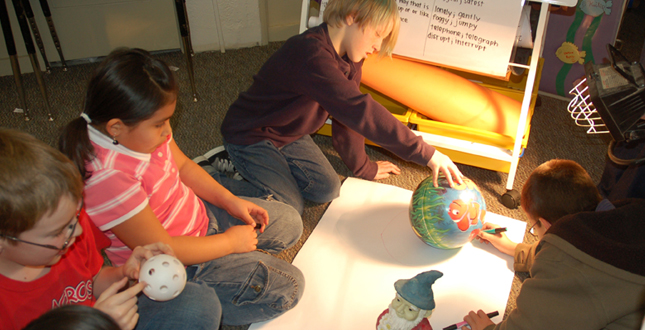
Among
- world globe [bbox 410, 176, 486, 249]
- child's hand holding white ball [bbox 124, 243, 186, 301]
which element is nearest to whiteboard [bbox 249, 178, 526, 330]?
world globe [bbox 410, 176, 486, 249]

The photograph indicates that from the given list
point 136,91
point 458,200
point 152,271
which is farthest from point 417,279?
point 136,91

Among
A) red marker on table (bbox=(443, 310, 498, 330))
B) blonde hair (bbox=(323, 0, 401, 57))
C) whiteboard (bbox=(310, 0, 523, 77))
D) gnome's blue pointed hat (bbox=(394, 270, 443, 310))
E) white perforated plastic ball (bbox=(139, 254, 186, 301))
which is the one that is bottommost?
red marker on table (bbox=(443, 310, 498, 330))

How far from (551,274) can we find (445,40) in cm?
122

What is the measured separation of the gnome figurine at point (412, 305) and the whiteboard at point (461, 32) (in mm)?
1194

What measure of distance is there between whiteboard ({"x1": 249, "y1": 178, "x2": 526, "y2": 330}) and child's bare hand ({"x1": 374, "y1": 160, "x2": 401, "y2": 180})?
169mm

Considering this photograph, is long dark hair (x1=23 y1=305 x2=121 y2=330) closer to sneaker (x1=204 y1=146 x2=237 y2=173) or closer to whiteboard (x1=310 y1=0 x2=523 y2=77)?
sneaker (x1=204 y1=146 x2=237 y2=173)

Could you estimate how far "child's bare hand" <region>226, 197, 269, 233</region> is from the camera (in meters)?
1.65

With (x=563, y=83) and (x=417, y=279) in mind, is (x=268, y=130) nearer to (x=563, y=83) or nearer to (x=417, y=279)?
(x=417, y=279)

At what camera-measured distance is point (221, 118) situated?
270 centimetres

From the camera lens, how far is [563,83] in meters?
2.88

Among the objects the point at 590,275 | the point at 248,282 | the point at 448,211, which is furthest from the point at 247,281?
the point at 590,275

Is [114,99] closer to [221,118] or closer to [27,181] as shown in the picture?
[27,181]

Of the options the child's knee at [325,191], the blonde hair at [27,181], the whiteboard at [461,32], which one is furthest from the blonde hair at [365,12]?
the blonde hair at [27,181]

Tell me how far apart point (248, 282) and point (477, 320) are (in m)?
0.78
